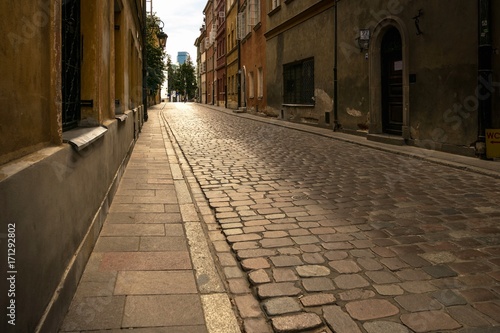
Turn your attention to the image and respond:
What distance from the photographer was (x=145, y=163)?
359 inches

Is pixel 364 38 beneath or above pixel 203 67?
beneath

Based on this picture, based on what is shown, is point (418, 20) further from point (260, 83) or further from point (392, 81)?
point (260, 83)

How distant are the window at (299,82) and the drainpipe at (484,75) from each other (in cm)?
932

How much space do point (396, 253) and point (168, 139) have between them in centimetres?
1106

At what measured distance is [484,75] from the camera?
8.45 m

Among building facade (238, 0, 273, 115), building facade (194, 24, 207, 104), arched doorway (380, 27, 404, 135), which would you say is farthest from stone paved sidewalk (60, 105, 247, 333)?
building facade (194, 24, 207, 104)

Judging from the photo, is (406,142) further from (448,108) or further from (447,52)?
(447,52)

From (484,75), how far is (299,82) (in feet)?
36.8

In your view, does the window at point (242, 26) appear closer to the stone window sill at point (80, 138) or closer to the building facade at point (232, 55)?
the building facade at point (232, 55)

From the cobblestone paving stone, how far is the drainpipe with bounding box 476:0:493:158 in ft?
3.98

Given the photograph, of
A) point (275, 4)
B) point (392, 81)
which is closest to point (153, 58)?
point (275, 4)

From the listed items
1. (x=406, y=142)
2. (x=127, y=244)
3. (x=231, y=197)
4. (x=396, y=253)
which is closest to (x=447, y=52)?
(x=406, y=142)

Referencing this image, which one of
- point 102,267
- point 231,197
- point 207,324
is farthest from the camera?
point 231,197

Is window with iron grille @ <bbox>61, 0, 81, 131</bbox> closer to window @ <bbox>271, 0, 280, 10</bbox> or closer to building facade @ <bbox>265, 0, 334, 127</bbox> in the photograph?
building facade @ <bbox>265, 0, 334, 127</bbox>
